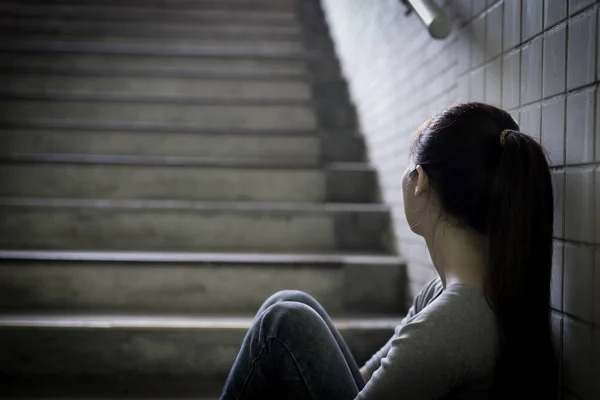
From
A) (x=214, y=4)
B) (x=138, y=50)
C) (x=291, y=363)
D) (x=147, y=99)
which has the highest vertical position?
(x=214, y=4)

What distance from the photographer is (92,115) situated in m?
2.63

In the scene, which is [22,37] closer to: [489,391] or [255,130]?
[255,130]

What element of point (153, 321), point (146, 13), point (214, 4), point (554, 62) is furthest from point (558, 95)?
point (214, 4)

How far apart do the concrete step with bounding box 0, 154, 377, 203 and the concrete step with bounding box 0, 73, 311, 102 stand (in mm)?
595

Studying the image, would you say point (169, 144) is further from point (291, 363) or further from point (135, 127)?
point (291, 363)

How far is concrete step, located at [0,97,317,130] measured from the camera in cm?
262

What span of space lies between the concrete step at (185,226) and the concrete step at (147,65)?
101cm

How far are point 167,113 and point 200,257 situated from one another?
1034mm

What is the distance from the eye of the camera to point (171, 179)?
2275 millimetres

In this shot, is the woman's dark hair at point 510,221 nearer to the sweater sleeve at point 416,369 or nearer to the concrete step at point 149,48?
the sweater sleeve at point 416,369

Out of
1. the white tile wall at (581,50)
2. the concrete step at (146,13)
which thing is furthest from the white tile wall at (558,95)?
the concrete step at (146,13)

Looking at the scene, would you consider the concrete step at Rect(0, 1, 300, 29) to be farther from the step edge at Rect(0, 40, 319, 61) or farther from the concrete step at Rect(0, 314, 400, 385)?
the concrete step at Rect(0, 314, 400, 385)

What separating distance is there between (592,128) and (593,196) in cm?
10

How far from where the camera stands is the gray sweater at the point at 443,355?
2.68ft
